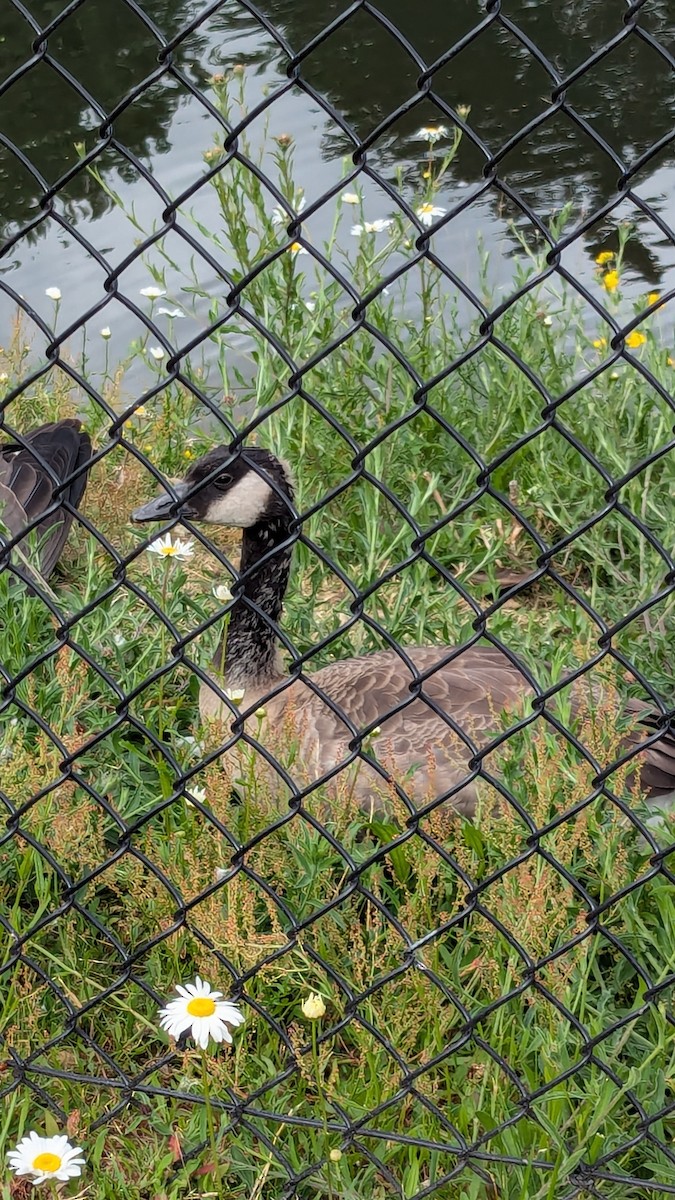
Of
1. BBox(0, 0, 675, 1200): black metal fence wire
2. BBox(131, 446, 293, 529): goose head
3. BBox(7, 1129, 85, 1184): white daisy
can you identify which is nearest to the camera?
BBox(0, 0, 675, 1200): black metal fence wire

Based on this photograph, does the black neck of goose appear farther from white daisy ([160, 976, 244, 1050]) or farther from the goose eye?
white daisy ([160, 976, 244, 1050])

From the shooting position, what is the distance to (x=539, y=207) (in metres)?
7.71

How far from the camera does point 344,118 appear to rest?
850cm

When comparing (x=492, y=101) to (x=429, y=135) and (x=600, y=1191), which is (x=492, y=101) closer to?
(x=429, y=135)

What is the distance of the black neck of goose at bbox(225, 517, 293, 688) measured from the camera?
3871mm

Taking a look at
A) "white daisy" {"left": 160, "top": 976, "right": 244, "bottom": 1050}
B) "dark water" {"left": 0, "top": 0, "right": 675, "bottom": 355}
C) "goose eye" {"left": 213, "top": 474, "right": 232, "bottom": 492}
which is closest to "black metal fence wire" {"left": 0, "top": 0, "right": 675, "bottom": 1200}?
"white daisy" {"left": 160, "top": 976, "right": 244, "bottom": 1050}

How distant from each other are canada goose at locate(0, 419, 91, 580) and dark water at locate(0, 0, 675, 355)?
2135mm

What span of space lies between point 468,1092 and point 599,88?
7.94 meters

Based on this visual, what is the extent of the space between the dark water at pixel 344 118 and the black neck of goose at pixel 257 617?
11.2 ft

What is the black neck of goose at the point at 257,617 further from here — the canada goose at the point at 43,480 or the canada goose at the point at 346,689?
the canada goose at the point at 43,480

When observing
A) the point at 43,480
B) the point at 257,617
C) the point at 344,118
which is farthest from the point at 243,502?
the point at 344,118

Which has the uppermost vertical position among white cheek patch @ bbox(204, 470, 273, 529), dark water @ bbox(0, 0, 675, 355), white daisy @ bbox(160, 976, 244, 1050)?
white daisy @ bbox(160, 976, 244, 1050)

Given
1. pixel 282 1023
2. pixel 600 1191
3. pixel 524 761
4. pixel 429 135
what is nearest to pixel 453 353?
pixel 429 135

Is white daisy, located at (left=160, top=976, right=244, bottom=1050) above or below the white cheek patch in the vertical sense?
above
